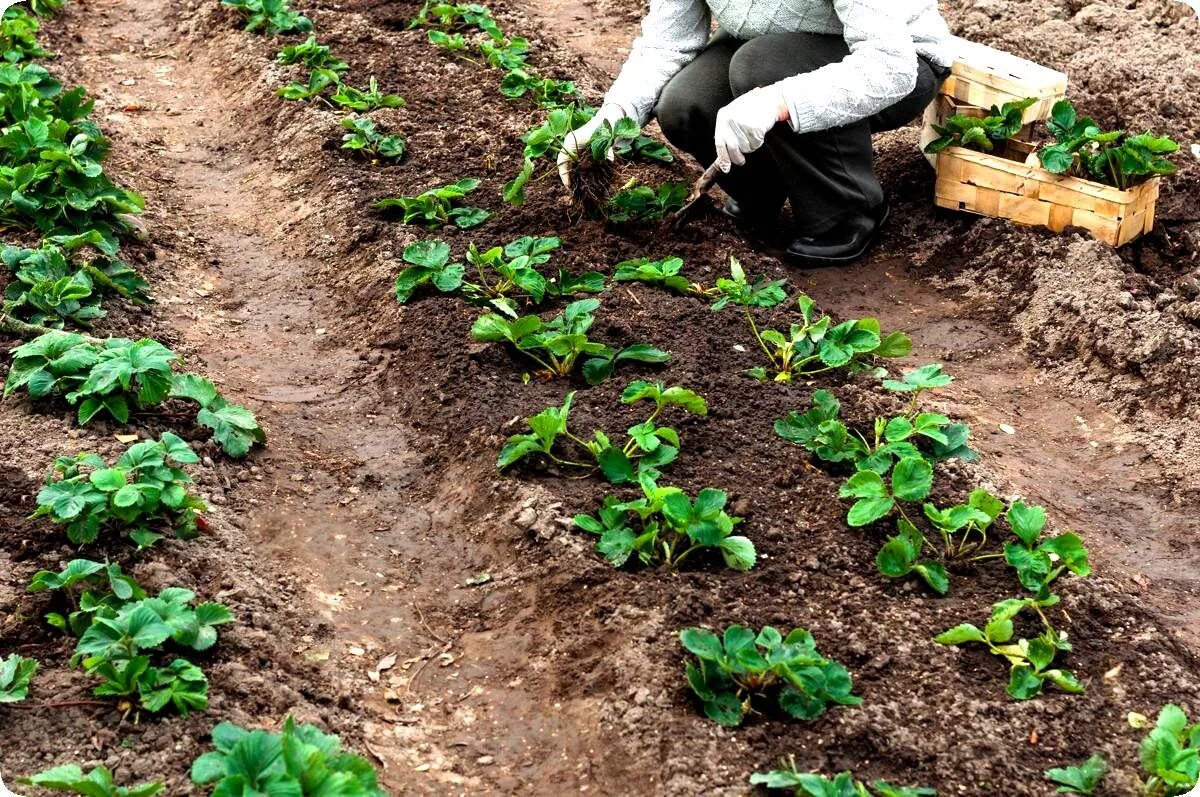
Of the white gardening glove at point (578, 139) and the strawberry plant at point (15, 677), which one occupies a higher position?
the white gardening glove at point (578, 139)

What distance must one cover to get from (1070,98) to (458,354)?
2.92 meters

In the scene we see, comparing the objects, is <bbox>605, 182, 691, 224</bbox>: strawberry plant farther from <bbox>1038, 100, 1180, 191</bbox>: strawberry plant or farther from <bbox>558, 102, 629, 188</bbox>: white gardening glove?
<bbox>1038, 100, 1180, 191</bbox>: strawberry plant

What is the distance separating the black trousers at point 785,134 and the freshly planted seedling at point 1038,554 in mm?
1726

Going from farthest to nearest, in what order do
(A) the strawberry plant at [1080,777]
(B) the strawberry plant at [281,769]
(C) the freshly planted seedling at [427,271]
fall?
(C) the freshly planted seedling at [427,271] < (A) the strawberry plant at [1080,777] < (B) the strawberry plant at [281,769]

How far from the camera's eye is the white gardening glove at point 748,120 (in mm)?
4148

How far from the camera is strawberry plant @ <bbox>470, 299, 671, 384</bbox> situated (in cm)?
375

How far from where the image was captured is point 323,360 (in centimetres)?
421

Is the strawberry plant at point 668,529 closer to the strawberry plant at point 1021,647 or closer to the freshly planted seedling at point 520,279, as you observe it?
the strawberry plant at point 1021,647

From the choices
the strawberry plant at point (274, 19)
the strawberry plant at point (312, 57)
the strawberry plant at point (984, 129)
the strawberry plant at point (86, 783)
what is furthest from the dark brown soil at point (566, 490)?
the strawberry plant at point (274, 19)

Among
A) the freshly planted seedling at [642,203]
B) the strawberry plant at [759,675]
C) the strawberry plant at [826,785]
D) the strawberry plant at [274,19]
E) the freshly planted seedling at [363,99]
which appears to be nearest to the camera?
the strawberry plant at [826,785]

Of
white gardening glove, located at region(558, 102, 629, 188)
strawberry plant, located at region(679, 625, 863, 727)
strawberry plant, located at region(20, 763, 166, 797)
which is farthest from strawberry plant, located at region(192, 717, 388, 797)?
white gardening glove, located at region(558, 102, 629, 188)

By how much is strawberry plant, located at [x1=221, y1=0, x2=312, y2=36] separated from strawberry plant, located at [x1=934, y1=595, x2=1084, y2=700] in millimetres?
4667

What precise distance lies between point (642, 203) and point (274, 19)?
265 cm

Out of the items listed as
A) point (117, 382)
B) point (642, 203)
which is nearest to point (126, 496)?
point (117, 382)
